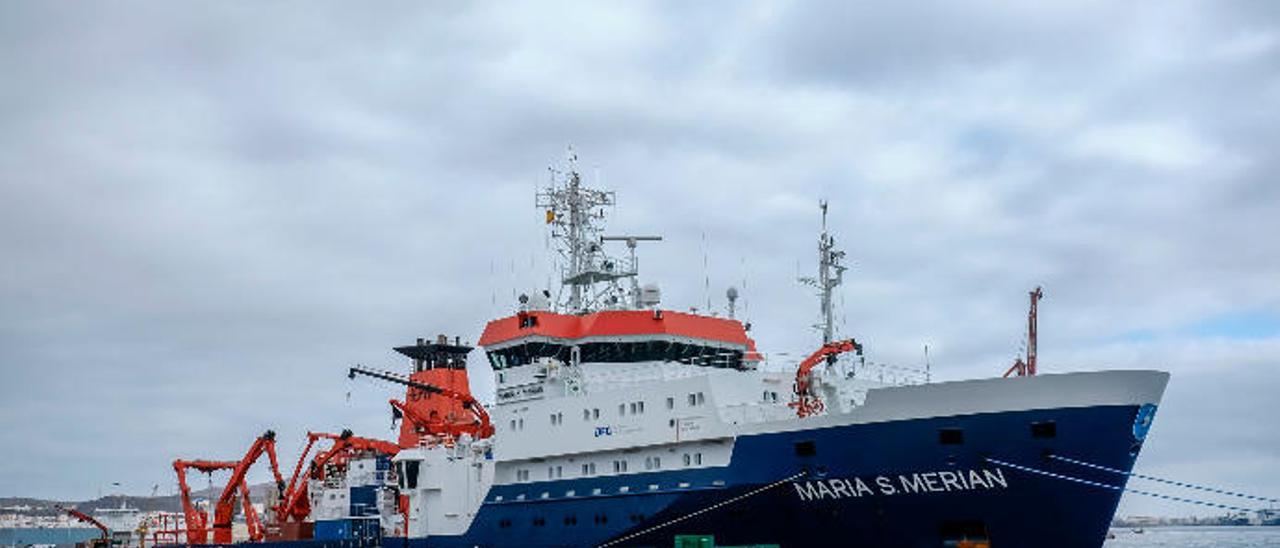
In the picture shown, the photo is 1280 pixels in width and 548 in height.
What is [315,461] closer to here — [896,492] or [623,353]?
[623,353]

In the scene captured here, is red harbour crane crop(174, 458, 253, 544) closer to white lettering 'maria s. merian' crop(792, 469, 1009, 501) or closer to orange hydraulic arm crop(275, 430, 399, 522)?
orange hydraulic arm crop(275, 430, 399, 522)

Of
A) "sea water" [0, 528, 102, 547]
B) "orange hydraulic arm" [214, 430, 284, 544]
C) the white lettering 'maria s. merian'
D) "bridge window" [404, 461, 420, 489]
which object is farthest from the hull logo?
"sea water" [0, 528, 102, 547]

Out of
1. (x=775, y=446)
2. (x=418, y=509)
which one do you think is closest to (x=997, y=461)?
(x=775, y=446)

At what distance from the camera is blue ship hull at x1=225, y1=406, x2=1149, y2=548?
78.1 feet

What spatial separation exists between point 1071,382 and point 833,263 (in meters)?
9.19

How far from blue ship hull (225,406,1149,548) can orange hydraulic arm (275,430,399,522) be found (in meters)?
12.9

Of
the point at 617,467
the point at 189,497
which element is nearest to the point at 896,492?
the point at 617,467

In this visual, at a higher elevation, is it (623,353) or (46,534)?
(623,353)

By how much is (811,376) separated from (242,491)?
25623 mm

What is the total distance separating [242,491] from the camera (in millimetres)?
44438

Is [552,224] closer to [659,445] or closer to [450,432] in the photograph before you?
[450,432]

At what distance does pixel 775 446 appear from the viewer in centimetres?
2670

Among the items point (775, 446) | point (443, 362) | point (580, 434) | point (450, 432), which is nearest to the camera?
point (775, 446)

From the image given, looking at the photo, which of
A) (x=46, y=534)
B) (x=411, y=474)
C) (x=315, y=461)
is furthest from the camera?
(x=46, y=534)
